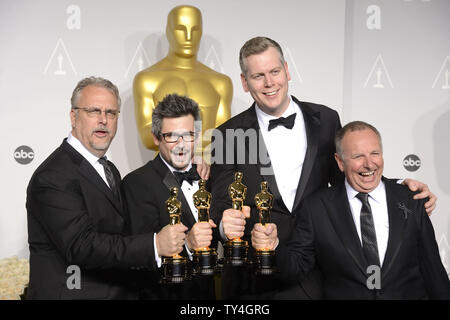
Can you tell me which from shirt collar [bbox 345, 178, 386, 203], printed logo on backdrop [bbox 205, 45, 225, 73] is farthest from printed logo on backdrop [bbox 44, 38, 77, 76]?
shirt collar [bbox 345, 178, 386, 203]

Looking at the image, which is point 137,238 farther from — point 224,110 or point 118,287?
point 224,110

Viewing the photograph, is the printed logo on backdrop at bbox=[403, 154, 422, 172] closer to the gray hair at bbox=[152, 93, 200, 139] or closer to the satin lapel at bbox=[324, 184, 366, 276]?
the satin lapel at bbox=[324, 184, 366, 276]

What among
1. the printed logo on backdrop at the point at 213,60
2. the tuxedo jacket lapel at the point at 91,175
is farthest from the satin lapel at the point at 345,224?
the printed logo on backdrop at the point at 213,60

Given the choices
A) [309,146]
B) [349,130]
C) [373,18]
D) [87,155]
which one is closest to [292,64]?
[373,18]

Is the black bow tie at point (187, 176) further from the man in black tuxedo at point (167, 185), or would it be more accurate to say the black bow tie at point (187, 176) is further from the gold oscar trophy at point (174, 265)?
the gold oscar trophy at point (174, 265)

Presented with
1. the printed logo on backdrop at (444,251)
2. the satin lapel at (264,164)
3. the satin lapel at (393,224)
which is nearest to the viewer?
the satin lapel at (393,224)

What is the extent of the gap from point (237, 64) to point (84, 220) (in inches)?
109

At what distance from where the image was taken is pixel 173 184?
242 cm

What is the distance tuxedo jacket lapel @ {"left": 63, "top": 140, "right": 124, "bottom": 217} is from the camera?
2.28m

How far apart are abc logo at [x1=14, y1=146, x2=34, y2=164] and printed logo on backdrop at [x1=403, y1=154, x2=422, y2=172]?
3127 mm

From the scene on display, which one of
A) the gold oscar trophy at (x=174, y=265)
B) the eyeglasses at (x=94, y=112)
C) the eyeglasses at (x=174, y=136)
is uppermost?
the eyeglasses at (x=94, y=112)

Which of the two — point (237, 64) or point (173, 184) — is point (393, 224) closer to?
point (173, 184)

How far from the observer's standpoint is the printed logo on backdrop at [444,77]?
4750mm

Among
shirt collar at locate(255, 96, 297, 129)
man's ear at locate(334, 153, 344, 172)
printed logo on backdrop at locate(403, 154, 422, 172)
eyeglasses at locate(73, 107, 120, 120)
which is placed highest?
shirt collar at locate(255, 96, 297, 129)
